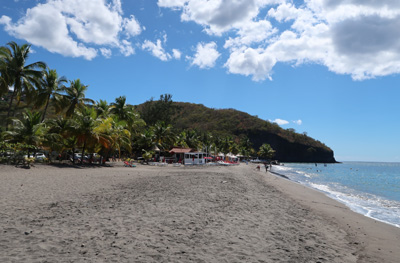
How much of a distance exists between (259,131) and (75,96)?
339 feet

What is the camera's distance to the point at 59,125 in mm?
23062

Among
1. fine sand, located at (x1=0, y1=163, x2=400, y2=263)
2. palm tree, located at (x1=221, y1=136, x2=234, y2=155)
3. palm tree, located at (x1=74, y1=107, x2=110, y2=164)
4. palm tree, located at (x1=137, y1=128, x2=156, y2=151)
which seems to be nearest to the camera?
fine sand, located at (x1=0, y1=163, x2=400, y2=263)

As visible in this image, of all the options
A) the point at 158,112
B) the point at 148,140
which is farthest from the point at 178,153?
the point at 158,112

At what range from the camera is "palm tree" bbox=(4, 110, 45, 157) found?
1891cm

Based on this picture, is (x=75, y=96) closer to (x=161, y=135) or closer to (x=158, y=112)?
(x=161, y=135)

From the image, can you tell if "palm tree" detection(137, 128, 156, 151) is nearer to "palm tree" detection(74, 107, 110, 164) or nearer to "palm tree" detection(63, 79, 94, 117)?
"palm tree" detection(63, 79, 94, 117)

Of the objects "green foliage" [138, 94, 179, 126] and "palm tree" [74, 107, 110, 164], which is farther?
"green foliage" [138, 94, 179, 126]

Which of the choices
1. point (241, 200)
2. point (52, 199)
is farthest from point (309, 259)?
point (52, 199)

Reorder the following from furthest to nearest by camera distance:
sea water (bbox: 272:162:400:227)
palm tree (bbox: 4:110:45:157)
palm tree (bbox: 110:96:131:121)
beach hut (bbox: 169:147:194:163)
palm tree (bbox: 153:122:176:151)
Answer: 1. beach hut (bbox: 169:147:194:163)
2. palm tree (bbox: 153:122:176:151)
3. palm tree (bbox: 110:96:131:121)
4. palm tree (bbox: 4:110:45:157)
5. sea water (bbox: 272:162:400:227)

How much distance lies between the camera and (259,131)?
12356 cm

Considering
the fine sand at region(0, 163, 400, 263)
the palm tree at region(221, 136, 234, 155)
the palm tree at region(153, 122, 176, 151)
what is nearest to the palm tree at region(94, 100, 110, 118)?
the palm tree at region(153, 122, 176, 151)

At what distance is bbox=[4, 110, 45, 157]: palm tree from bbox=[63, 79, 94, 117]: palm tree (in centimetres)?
1096

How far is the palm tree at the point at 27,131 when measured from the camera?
18.9m

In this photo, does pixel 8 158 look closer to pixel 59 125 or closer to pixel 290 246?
pixel 59 125
